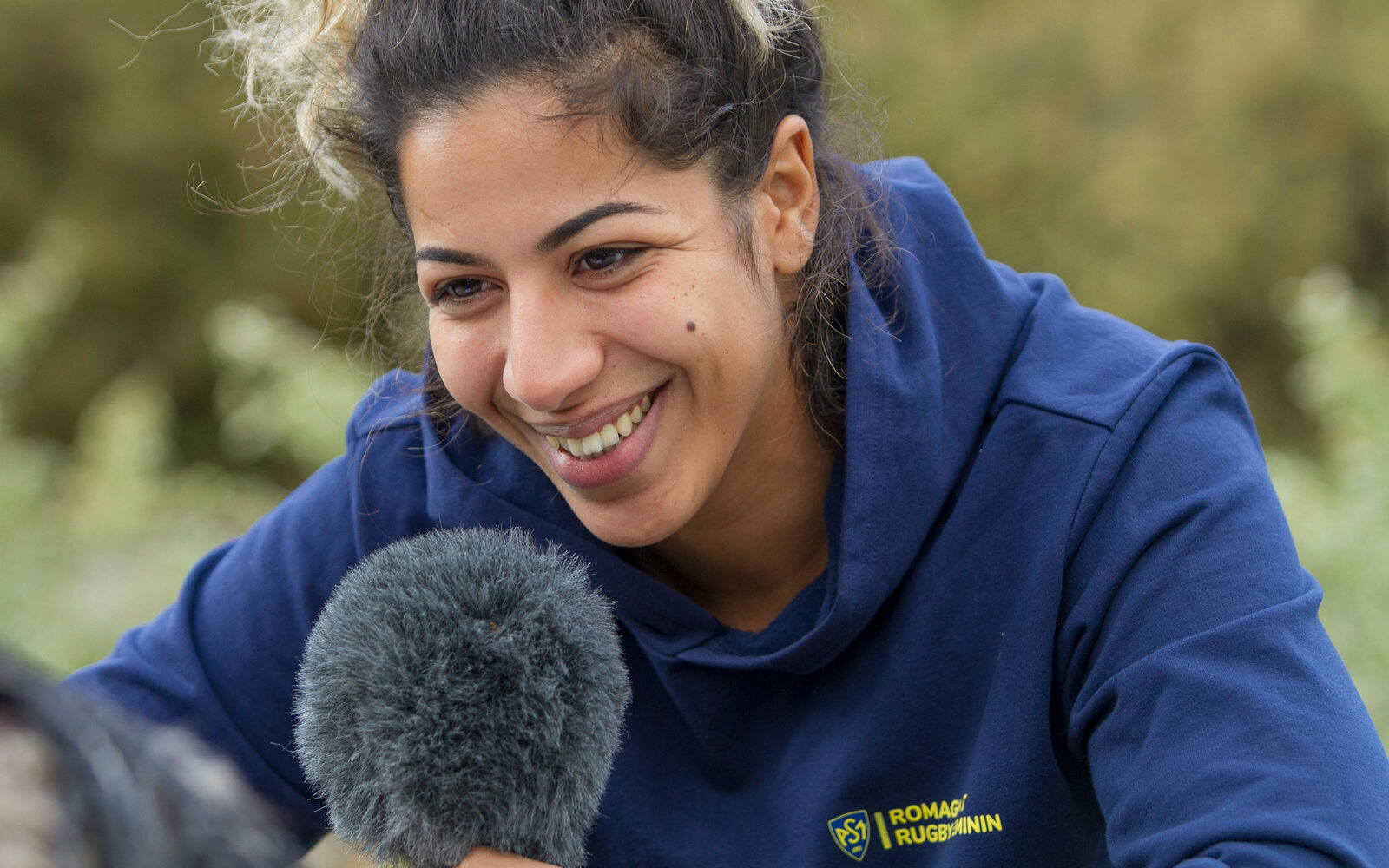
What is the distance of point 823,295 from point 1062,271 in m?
5.78

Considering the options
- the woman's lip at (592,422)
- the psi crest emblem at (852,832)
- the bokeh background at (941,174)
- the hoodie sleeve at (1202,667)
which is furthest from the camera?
the bokeh background at (941,174)

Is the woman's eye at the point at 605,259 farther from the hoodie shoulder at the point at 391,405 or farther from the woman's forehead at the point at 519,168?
the hoodie shoulder at the point at 391,405

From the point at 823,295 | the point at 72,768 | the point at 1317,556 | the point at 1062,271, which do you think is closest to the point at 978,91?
the point at 1062,271

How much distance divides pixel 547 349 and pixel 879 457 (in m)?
0.51

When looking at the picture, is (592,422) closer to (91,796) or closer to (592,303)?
(592,303)

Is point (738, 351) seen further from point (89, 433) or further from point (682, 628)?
point (89, 433)

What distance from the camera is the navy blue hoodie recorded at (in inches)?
61.3

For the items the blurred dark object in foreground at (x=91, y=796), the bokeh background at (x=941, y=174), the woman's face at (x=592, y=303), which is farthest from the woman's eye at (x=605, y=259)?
the bokeh background at (x=941, y=174)

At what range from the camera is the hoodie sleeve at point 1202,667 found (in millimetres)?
1470

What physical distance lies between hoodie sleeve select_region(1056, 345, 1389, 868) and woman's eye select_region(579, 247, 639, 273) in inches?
27.8

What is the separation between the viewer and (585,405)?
70.3 inches

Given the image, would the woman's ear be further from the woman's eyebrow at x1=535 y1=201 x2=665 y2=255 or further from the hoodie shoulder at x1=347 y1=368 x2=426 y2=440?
the hoodie shoulder at x1=347 y1=368 x2=426 y2=440

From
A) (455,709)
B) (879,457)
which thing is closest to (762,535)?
(879,457)

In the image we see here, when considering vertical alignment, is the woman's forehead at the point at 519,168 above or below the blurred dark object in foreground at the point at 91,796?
above
